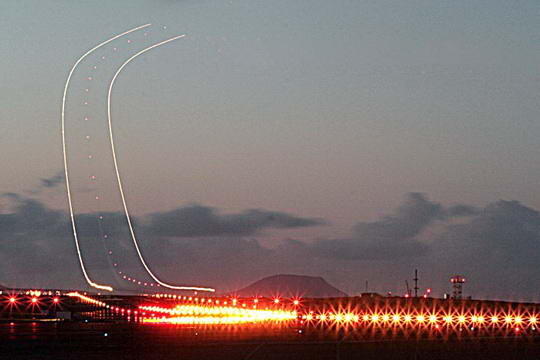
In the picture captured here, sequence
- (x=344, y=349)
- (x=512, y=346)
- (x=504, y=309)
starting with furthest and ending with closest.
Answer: (x=504, y=309)
(x=512, y=346)
(x=344, y=349)

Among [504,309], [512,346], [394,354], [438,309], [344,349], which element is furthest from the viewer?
[438,309]

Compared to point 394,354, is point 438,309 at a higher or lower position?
higher

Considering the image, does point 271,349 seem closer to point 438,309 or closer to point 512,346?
point 512,346

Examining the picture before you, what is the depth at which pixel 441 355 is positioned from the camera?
66375mm

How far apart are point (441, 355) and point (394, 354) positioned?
3.77 meters

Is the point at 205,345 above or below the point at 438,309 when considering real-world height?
below

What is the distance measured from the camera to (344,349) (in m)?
72.5

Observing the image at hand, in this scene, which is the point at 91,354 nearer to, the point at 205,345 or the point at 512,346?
the point at 205,345

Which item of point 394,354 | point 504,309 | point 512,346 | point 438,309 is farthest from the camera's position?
point 438,309

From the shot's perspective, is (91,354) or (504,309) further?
(504,309)

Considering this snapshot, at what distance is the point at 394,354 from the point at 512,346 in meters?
21.1

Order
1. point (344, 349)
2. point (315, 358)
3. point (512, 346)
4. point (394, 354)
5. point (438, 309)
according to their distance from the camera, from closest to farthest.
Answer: point (315, 358), point (394, 354), point (344, 349), point (512, 346), point (438, 309)

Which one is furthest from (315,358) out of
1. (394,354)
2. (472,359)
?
(472,359)

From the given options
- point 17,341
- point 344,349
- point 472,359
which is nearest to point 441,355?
point 472,359
